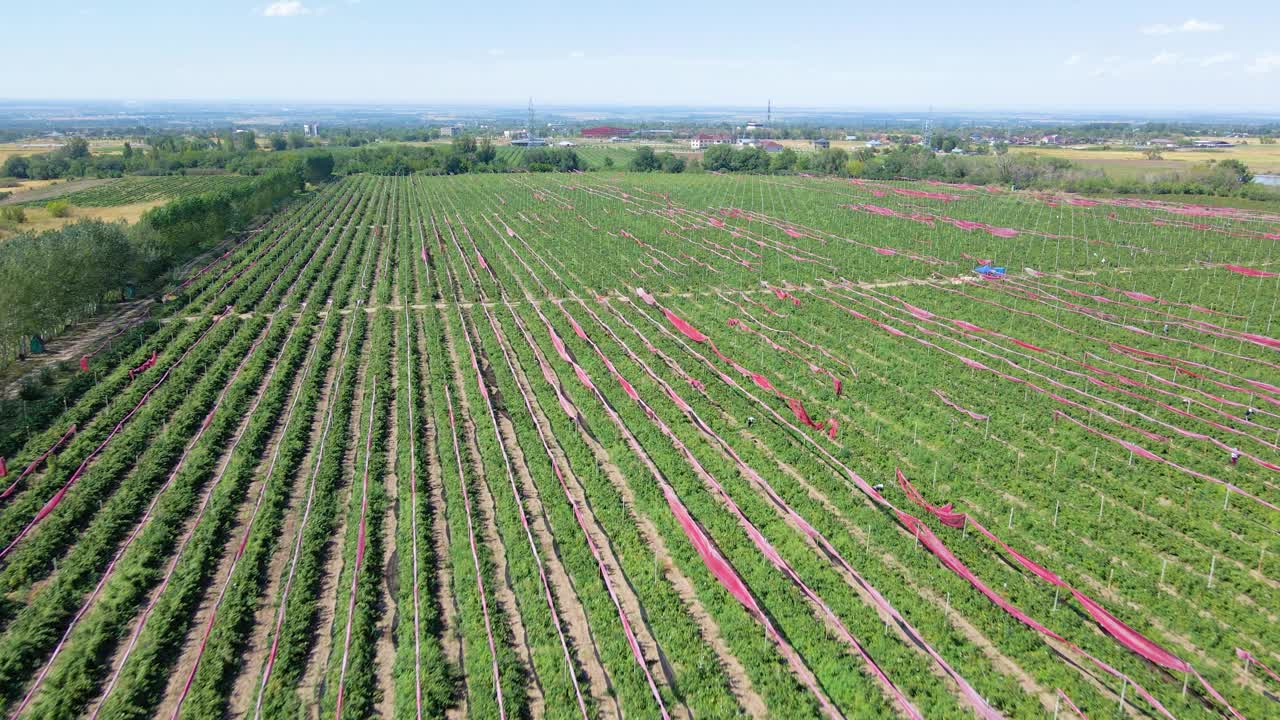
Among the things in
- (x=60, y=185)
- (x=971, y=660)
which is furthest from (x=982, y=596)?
(x=60, y=185)

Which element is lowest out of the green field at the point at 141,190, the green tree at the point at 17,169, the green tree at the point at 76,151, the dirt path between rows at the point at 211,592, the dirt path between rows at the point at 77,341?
the dirt path between rows at the point at 211,592

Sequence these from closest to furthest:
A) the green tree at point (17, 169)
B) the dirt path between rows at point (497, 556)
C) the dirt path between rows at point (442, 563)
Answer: the dirt path between rows at point (497, 556) < the dirt path between rows at point (442, 563) < the green tree at point (17, 169)

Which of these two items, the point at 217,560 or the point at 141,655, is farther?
the point at 217,560

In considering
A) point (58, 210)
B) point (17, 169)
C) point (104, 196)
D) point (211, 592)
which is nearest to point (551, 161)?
point (104, 196)

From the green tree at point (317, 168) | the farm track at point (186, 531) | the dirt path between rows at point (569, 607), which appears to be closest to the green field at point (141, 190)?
the green tree at point (317, 168)

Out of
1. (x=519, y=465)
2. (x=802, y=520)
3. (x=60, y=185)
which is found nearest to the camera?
(x=802, y=520)

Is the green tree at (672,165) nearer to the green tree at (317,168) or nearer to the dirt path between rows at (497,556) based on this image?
the green tree at (317,168)

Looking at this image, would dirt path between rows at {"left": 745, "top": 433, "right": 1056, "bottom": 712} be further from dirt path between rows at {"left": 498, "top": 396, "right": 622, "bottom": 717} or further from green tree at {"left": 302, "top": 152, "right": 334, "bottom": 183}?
green tree at {"left": 302, "top": 152, "right": 334, "bottom": 183}

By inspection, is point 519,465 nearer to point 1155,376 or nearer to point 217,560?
point 217,560

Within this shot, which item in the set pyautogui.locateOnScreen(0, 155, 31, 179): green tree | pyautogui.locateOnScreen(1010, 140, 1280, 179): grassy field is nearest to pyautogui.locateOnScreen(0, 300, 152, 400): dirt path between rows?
pyautogui.locateOnScreen(1010, 140, 1280, 179): grassy field
